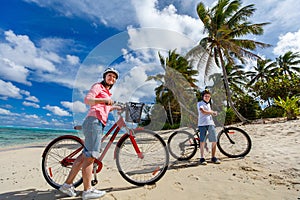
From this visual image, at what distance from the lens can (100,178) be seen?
3.40 meters

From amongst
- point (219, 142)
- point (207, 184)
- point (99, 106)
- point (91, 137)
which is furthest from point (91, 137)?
point (219, 142)

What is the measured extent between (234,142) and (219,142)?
14.4 inches

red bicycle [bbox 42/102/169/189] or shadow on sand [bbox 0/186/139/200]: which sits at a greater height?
red bicycle [bbox 42/102/169/189]

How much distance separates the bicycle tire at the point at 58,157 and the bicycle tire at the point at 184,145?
2547 mm

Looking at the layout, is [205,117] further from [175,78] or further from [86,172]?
[175,78]

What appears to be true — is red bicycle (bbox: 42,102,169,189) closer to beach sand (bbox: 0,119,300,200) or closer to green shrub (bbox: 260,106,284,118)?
beach sand (bbox: 0,119,300,200)

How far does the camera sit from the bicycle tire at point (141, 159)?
2893 millimetres

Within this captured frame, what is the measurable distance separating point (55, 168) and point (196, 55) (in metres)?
15.0

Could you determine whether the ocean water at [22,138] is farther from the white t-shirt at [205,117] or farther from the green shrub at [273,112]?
the green shrub at [273,112]

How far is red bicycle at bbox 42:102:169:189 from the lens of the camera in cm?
286

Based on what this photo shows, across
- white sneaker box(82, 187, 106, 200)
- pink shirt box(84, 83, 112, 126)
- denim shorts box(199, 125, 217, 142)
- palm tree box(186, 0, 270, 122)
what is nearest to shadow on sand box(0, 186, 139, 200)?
white sneaker box(82, 187, 106, 200)

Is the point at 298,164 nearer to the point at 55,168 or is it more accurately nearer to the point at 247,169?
the point at 247,169

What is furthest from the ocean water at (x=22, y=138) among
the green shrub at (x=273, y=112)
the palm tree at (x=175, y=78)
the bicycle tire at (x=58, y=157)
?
the green shrub at (x=273, y=112)

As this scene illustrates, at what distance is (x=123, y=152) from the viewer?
298 centimetres
